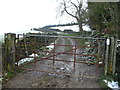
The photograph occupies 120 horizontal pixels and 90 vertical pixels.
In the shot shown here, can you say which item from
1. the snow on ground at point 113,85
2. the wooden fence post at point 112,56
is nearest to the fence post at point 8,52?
the snow on ground at point 113,85

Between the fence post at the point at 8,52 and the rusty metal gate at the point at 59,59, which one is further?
the rusty metal gate at the point at 59,59

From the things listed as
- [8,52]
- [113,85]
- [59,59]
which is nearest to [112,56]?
[113,85]

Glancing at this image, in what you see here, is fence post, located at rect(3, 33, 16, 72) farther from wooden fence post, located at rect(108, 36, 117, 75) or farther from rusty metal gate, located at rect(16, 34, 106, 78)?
wooden fence post, located at rect(108, 36, 117, 75)

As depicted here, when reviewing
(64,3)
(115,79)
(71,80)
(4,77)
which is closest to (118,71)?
(115,79)

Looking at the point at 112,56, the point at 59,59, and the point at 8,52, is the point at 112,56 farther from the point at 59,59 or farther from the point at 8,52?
the point at 8,52

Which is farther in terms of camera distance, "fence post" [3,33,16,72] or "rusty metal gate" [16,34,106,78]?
"rusty metal gate" [16,34,106,78]

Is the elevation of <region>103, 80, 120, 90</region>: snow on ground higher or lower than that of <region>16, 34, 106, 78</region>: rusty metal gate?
lower

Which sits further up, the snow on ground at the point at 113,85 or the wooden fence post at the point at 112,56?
the wooden fence post at the point at 112,56

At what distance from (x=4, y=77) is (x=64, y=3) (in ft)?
57.4

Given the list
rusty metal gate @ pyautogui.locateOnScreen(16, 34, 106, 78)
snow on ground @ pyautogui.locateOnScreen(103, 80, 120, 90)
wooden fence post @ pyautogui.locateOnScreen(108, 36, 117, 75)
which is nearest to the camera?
snow on ground @ pyautogui.locateOnScreen(103, 80, 120, 90)

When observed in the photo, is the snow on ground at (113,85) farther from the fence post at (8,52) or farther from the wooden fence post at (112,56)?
the fence post at (8,52)

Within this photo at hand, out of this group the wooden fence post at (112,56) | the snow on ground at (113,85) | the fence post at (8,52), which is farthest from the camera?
the fence post at (8,52)

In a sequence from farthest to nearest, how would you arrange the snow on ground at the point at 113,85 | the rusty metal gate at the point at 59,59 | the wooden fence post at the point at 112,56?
1. the rusty metal gate at the point at 59,59
2. the wooden fence post at the point at 112,56
3. the snow on ground at the point at 113,85

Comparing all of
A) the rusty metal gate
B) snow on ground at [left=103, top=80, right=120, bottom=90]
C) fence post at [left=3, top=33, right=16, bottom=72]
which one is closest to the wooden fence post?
the rusty metal gate
